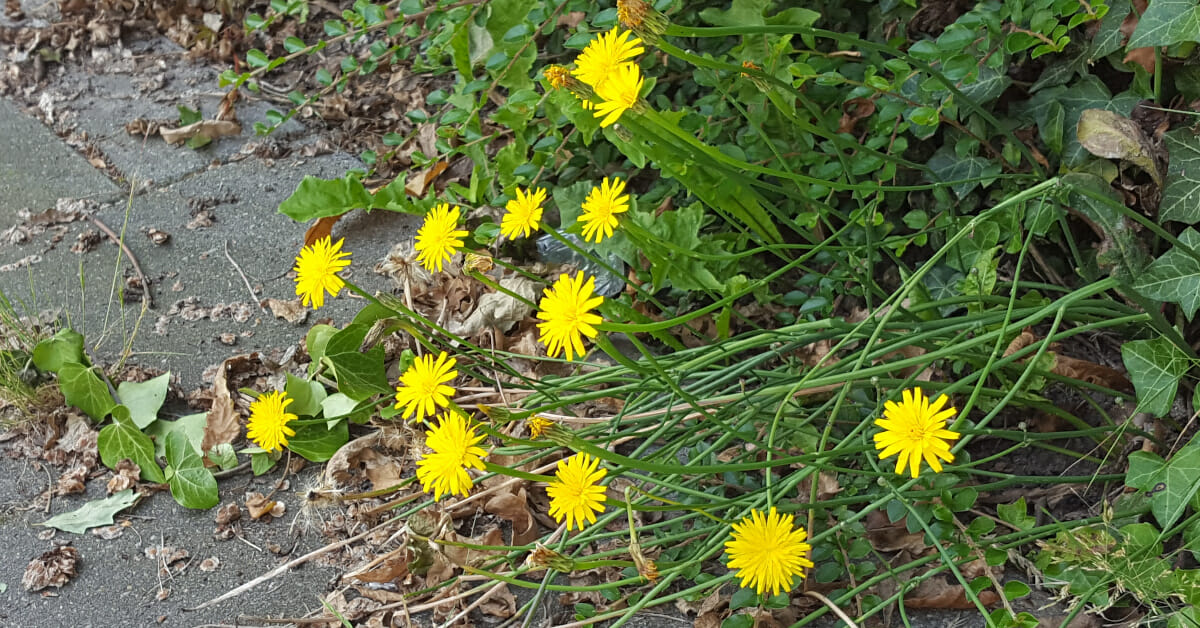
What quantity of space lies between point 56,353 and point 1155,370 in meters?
2.07

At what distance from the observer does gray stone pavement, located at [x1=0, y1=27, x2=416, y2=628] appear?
1757 mm

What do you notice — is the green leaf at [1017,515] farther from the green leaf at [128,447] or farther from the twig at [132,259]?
the twig at [132,259]

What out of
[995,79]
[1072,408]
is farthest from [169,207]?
[1072,408]

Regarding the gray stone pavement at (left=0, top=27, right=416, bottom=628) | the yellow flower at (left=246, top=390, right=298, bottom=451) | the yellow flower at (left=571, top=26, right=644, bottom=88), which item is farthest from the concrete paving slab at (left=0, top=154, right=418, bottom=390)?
the yellow flower at (left=571, top=26, right=644, bottom=88)

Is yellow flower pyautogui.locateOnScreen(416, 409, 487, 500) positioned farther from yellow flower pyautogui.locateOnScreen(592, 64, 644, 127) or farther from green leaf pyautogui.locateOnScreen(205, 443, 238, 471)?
green leaf pyautogui.locateOnScreen(205, 443, 238, 471)

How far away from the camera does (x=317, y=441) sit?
190cm

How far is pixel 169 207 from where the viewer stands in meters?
2.67

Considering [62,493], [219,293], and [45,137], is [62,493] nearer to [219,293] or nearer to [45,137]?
[219,293]

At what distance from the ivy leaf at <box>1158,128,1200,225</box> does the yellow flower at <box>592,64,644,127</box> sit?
95cm

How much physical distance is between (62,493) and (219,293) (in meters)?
0.60

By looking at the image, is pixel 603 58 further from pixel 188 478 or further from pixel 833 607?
pixel 188 478

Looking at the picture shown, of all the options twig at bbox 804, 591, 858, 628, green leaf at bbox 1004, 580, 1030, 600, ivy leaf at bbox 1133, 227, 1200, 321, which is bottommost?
twig at bbox 804, 591, 858, 628

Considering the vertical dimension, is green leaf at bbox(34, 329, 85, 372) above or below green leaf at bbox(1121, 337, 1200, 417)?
below

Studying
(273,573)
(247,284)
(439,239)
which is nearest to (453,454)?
(439,239)
